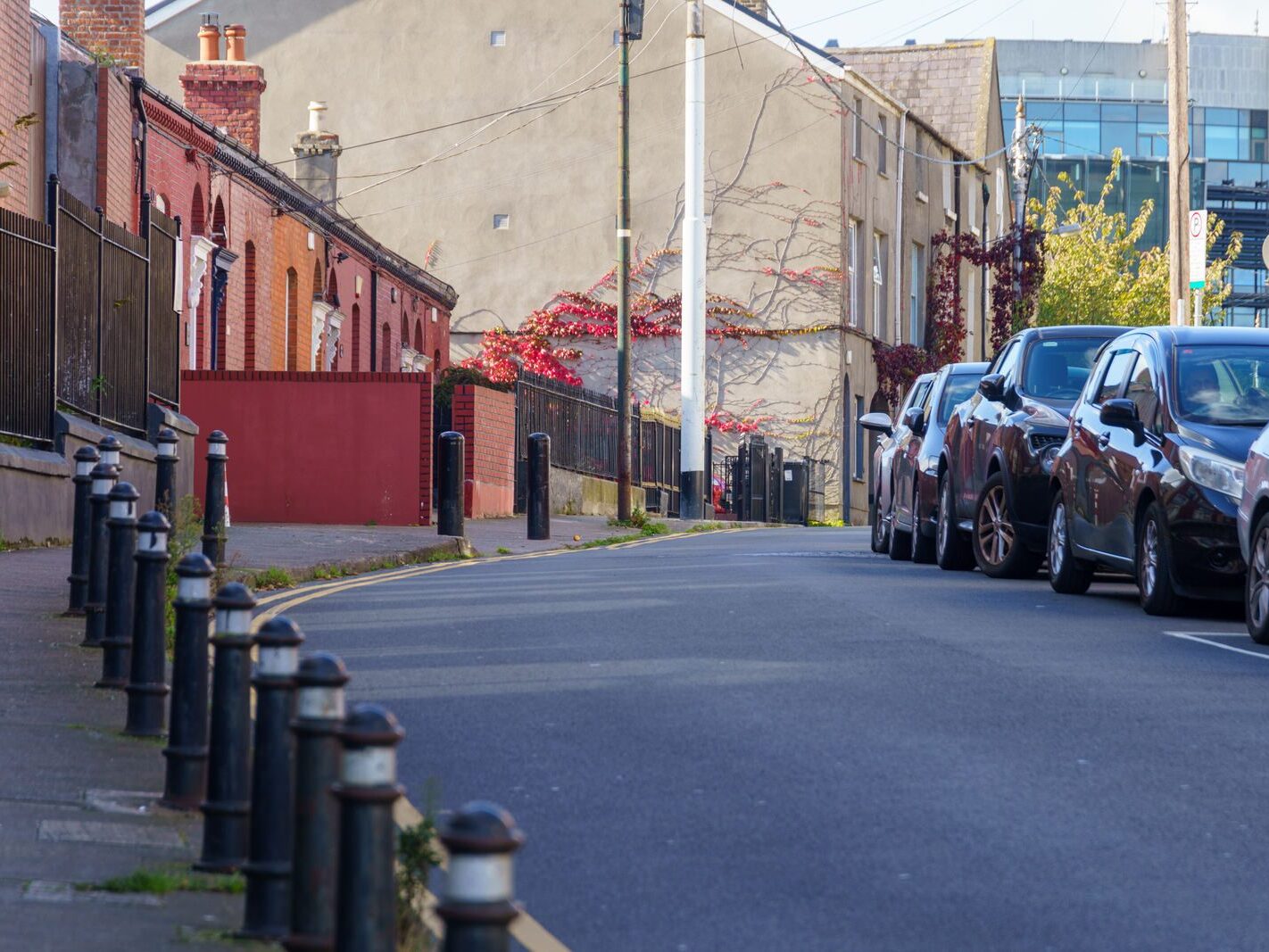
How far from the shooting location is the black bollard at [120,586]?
839 centimetres

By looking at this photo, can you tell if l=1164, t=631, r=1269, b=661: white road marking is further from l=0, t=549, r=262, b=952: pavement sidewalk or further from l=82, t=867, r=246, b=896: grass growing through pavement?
l=82, t=867, r=246, b=896: grass growing through pavement

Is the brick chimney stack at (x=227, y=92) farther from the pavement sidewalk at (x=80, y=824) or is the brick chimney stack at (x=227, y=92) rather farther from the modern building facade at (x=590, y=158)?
the pavement sidewalk at (x=80, y=824)

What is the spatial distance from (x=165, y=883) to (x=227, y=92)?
31.3 meters

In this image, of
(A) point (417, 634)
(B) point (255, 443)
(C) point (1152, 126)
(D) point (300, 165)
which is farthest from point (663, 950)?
(C) point (1152, 126)

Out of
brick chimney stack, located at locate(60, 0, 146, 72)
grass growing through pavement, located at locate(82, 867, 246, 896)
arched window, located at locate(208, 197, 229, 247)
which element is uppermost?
brick chimney stack, located at locate(60, 0, 146, 72)

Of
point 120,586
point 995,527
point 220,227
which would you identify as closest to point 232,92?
point 220,227

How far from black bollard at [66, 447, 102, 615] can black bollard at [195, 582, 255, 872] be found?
5519 mm

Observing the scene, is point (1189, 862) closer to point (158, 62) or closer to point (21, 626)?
point (21, 626)

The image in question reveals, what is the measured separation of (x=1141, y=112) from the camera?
10919 cm

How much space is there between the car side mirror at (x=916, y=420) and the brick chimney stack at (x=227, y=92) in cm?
1800

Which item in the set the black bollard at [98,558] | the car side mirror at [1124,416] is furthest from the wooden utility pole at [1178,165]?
the black bollard at [98,558]

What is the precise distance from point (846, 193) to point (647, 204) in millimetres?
4127

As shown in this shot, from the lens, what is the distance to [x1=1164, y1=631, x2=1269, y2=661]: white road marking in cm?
1071

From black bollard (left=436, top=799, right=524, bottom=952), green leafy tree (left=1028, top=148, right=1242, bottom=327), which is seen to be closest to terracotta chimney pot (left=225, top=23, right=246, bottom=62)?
black bollard (left=436, top=799, right=524, bottom=952)
